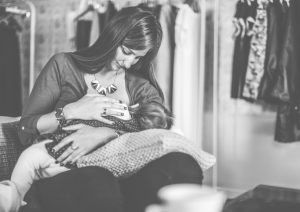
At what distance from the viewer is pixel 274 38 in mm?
2684

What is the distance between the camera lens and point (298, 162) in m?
2.92

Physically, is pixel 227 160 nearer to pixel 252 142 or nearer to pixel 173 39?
pixel 252 142

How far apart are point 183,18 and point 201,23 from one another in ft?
0.46

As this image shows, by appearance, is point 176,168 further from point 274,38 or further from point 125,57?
point 274,38

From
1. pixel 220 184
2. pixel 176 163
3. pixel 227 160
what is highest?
pixel 176 163

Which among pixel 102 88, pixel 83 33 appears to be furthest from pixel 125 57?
pixel 83 33

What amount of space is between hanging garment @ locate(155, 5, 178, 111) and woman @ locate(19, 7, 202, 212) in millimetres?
1154

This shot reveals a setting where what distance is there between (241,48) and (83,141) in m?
1.87

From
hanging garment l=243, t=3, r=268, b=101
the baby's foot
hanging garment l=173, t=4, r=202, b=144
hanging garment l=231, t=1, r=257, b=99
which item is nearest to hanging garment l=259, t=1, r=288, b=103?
hanging garment l=243, t=3, r=268, b=101

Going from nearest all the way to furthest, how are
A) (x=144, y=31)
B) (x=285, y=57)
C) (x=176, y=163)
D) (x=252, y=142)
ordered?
(x=176, y=163) < (x=144, y=31) < (x=285, y=57) < (x=252, y=142)

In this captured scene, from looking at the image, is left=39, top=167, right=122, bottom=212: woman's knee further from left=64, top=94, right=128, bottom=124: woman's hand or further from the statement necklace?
the statement necklace

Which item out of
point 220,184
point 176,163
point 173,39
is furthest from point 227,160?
point 176,163

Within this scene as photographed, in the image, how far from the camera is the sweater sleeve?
57.1 inches

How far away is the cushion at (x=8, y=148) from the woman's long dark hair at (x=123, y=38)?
0.36 meters
